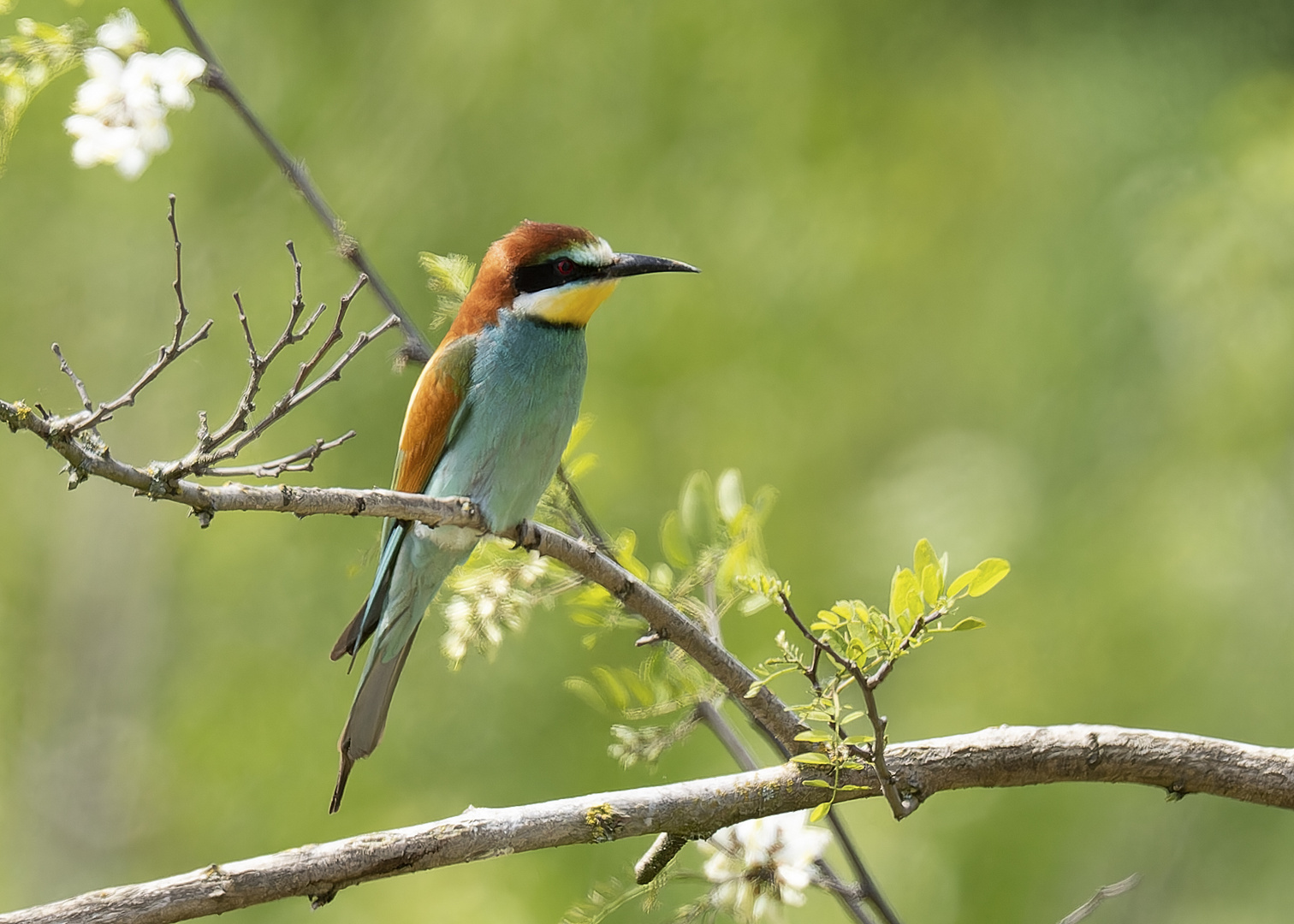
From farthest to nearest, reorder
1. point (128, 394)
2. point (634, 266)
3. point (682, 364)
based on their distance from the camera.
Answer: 1. point (682, 364)
2. point (634, 266)
3. point (128, 394)

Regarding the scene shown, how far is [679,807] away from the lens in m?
1.33

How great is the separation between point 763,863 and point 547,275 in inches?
44.8

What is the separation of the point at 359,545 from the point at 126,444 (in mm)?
1296

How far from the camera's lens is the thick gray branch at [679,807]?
1.16m

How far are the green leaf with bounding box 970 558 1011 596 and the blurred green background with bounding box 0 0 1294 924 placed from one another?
2.27 m

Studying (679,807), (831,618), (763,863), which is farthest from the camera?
(763,863)

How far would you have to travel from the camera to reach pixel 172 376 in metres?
4.78

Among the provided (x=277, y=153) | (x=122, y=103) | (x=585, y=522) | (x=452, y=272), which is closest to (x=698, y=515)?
(x=585, y=522)

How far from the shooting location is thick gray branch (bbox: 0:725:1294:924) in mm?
1159

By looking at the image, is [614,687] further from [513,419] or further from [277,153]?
[277,153]

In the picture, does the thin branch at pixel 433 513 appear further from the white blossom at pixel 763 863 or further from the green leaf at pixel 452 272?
the green leaf at pixel 452 272

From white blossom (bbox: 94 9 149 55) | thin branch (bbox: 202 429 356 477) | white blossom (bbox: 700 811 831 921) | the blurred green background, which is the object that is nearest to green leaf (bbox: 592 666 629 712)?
white blossom (bbox: 700 811 831 921)

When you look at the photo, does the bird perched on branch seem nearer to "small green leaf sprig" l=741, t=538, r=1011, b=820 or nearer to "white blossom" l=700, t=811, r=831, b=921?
"white blossom" l=700, t=811, r=831, b=921

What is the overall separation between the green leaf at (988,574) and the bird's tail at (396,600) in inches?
40.6
